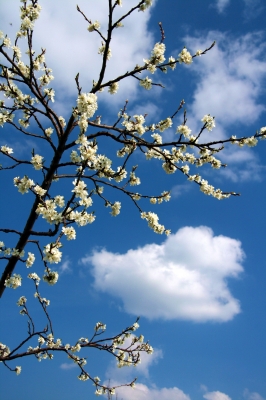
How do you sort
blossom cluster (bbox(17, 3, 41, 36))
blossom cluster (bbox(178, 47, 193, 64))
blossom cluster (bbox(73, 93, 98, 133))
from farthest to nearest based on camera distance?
blossom cluster (bbox(178, 47, 193, 64)), blossom cluster (bbox(17, 3, 41, 36)), blossom cluster (bbox(73, 93, 98, 133))

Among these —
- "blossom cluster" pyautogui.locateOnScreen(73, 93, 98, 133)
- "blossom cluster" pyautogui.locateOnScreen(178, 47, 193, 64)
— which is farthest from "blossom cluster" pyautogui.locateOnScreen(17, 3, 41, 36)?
"blossom cluster" pyautogui.locateOnScreen(178, 47, 193, 64)

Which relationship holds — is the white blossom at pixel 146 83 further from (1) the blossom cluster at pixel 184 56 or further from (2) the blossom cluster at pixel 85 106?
(2) the blossom cluster at pixel 85 106

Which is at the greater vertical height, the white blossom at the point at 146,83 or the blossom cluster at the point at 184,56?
the blossom cluster at the point at 184,56

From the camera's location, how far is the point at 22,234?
5930 mm

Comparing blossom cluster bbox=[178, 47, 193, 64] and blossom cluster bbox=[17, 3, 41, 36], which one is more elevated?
blossom cluster bbox=[178, 47, 193, 64]

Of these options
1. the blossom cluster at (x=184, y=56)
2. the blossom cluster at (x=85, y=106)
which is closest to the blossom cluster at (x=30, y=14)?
the blossom cluster at (x=85, y=106)

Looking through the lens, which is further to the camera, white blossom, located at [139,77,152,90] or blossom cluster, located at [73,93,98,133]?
white blossom, located at [139,77,152,90]

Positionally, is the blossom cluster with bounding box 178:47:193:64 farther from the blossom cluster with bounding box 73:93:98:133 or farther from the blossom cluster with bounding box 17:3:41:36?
the blossom cluster with bounding box 17:3:41:36

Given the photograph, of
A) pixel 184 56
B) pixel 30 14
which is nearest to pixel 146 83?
pixel 184 56

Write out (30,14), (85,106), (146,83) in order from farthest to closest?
(146,83) < (30,14) < (85,106)

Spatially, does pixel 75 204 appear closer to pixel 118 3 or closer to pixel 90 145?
pixel 90 145

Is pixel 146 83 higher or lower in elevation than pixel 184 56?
lower

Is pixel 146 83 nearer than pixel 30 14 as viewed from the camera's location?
No

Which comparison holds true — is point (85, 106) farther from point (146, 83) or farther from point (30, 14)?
point (30, 14)
